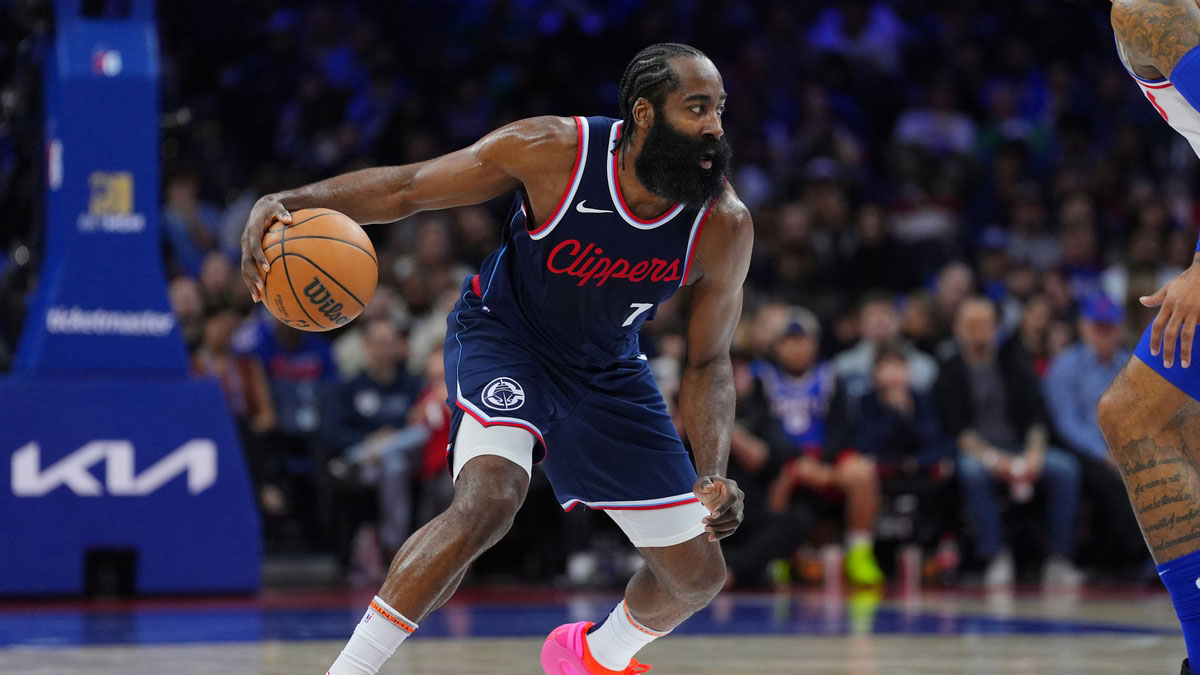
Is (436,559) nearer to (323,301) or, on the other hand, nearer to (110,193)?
(323,301)

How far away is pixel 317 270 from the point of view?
4.17 meters

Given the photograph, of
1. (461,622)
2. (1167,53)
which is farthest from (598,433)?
(461,622)

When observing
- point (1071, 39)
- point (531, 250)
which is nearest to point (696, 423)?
point (531, 250)

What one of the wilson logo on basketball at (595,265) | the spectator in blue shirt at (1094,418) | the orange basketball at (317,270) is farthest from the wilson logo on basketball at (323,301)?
the spectator in blue shirt at (1094,418)

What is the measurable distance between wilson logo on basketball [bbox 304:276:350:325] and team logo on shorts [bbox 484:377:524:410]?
0.46 metres

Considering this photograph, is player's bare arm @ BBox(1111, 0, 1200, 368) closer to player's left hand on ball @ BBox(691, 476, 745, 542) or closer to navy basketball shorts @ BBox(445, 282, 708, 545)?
player's left hand on ball @ BBox(691, 476, 745, 542)

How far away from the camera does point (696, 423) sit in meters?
4.61

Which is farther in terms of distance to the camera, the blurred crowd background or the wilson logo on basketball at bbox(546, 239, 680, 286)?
the blurred crowd background

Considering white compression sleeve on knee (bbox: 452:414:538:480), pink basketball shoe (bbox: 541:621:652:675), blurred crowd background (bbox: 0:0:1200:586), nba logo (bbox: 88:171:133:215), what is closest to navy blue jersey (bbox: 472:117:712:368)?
white compression sleeve on knee (bbox: 452:414:538:480)

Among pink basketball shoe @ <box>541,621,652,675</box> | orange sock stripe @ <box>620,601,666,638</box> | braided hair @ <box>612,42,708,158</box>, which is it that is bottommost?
pink basketball shoe @ <box>541,621,652,675</box>

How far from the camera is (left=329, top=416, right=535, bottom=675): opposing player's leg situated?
3.94 meters

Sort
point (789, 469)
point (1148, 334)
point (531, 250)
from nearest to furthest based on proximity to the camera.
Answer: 1. point (1148, 334)
2. point (531, 250)
3. point (789, 469)

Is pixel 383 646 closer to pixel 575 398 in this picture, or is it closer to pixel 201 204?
pixel 575 398

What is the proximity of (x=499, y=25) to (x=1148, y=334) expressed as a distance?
35.6 ft
